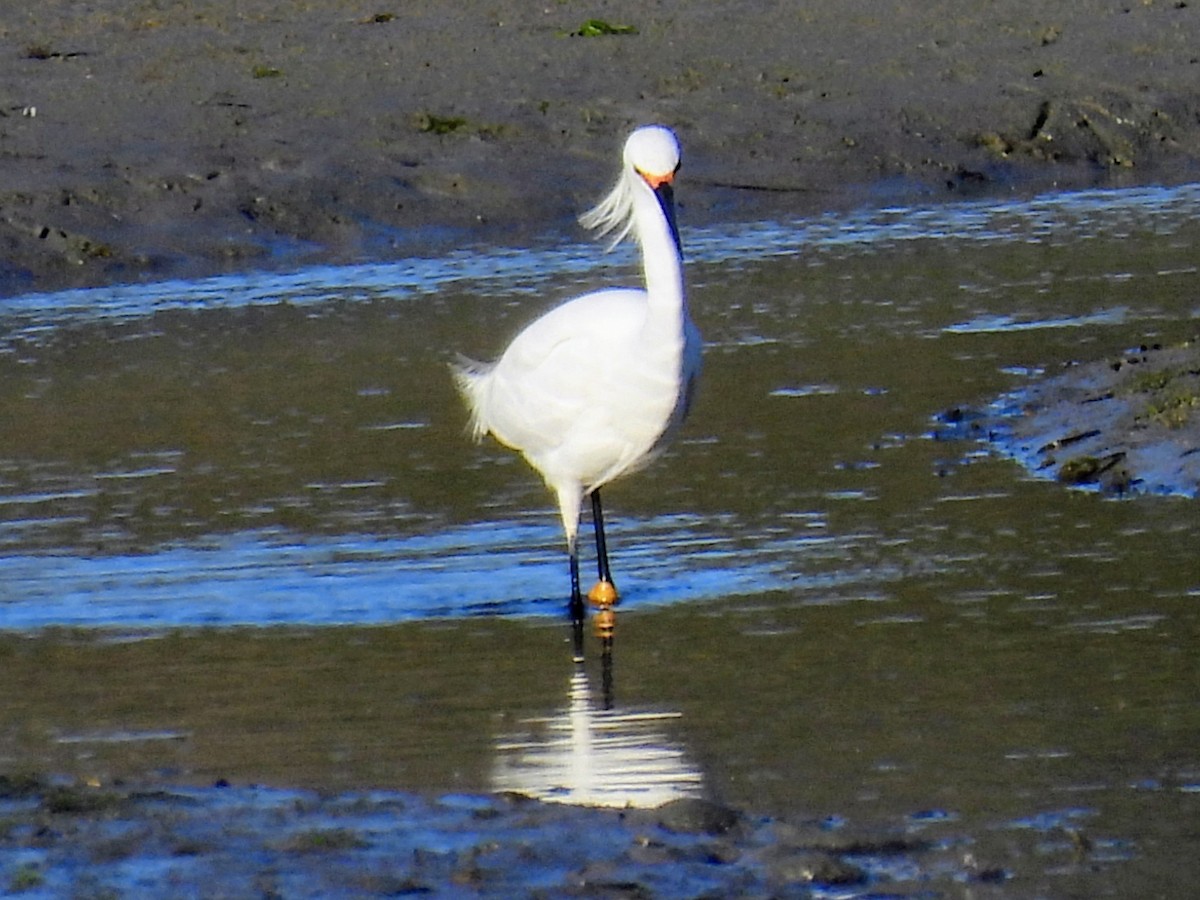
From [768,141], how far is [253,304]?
5.73m

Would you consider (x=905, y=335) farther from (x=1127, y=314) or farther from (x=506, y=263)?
(x=506, y=263)

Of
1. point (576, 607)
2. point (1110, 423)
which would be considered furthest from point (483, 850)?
point (1110, 423)

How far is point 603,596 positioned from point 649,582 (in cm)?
33

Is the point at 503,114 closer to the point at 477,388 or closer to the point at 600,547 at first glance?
the point at 477,388

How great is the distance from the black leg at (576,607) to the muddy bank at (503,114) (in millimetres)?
8019

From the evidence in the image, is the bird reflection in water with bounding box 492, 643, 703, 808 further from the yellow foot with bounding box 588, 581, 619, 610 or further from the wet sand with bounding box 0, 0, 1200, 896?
the wet sand with bounding box 0, 0, 1200, 896

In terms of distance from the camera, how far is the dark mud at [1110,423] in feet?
28.7

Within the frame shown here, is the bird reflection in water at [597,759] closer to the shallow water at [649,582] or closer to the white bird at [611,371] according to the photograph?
the shallow water at [649,582]

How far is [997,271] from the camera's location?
47.8 feet

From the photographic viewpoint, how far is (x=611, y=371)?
758cm

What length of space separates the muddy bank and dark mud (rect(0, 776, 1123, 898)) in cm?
1050

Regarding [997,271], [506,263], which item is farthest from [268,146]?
[997,271]

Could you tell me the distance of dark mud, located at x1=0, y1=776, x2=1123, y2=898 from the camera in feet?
15.2

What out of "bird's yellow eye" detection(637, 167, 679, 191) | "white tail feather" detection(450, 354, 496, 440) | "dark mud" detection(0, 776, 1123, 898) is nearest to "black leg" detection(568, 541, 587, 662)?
"white tail feather" detection(450, 354, 496, 440)
